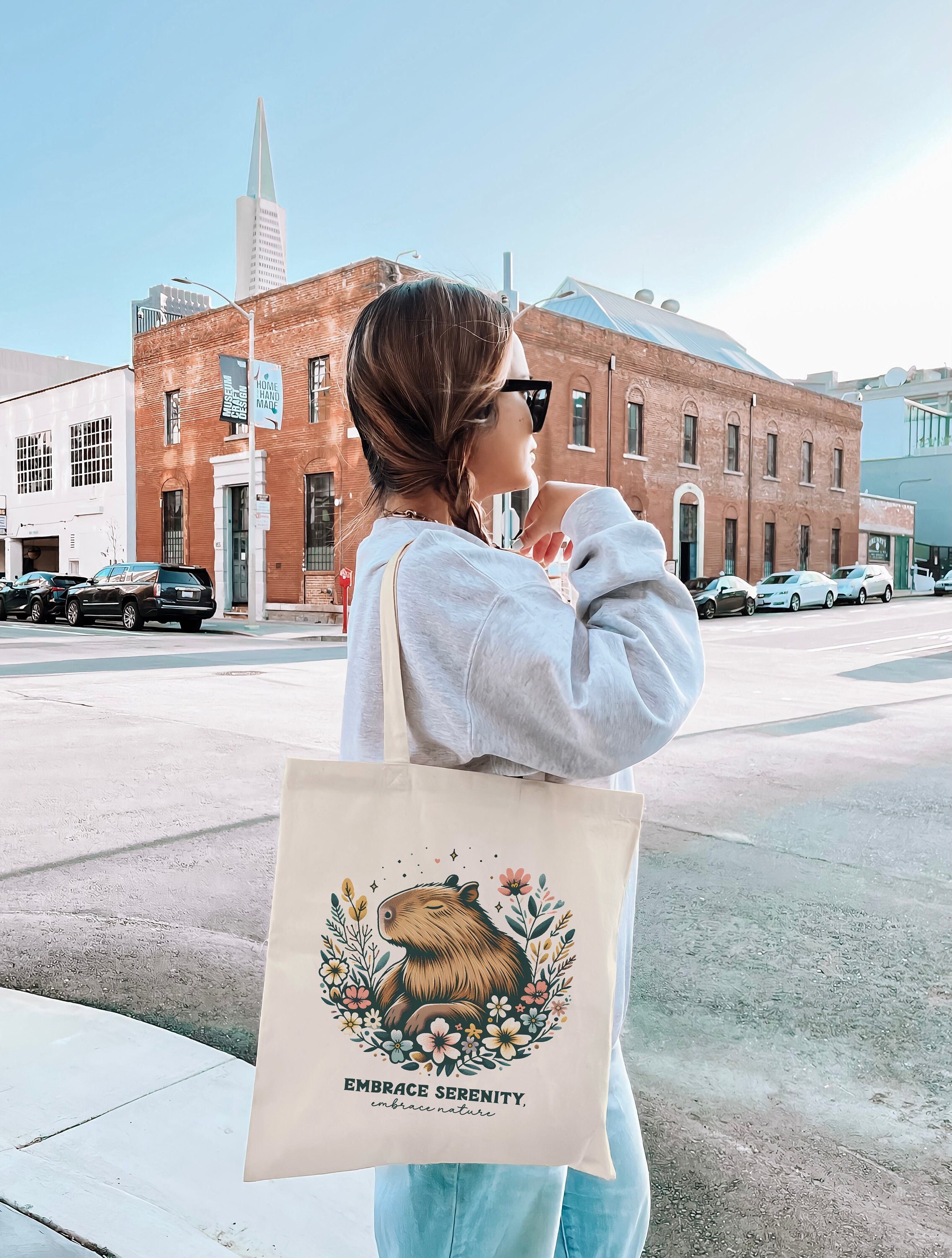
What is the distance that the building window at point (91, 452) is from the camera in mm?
35000

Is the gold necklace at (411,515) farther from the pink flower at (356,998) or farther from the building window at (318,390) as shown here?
the building window at (318,390)

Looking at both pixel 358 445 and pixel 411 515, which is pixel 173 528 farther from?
pixel 411 515

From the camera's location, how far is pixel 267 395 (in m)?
26.1

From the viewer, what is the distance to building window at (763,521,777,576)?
40.2 metres

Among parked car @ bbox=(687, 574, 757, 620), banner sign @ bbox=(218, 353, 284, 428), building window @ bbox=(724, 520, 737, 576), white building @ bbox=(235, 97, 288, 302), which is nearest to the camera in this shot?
banner sign @ bbox=(218, 353, 284, 428)

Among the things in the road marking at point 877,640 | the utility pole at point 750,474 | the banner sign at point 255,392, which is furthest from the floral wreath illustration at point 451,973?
the utility pole at point 750,474

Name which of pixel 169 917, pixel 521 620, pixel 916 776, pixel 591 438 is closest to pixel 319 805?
pixel 521 620

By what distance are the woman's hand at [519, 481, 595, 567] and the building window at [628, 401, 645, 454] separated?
33.5 metres

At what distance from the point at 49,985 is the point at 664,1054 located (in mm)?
2087

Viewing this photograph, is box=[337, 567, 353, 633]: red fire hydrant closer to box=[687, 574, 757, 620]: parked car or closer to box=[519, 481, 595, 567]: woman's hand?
box=[687, 574, 757, 620]: parked car

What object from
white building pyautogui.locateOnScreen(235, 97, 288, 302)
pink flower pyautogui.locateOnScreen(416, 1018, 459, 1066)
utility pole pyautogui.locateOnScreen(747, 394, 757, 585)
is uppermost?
white building pyautogui.locateOnScreen(235, 97, 288, 302)

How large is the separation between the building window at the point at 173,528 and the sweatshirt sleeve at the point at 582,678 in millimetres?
32775

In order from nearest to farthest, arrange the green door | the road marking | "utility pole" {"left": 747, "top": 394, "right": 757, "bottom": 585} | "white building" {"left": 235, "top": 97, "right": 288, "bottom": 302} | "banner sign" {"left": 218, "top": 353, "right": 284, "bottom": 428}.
Result: the road marking
"banner sign" {"left": 218, "top": 353, "right": 284, "bottom": 428}
"utility pole" {"left": 747, "top": 394, "right": 757, "bottom": 585}
the green door
"white building" {"left": 235, "top": 97, "right": 288, "bottom": 302}

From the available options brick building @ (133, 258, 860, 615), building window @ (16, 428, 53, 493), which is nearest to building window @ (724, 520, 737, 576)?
brick building @ (133, 258, 860, 615)
